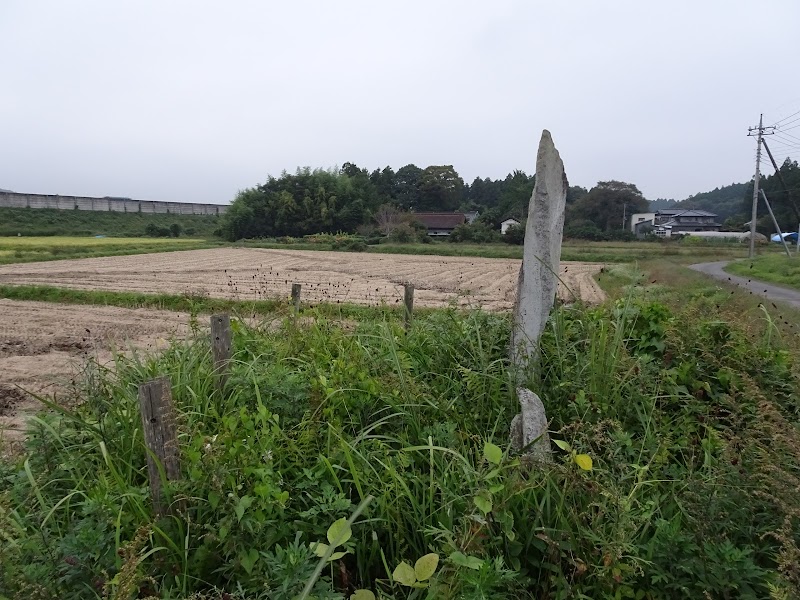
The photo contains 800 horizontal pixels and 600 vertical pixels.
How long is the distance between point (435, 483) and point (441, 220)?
6639 cm

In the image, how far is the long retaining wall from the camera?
54.7 meters

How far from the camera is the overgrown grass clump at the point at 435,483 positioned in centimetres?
198

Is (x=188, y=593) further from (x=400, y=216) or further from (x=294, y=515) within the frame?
(x=400, y=216)

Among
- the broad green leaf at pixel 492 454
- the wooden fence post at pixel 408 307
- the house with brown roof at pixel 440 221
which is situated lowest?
the broad green leaf at pixel 492 454

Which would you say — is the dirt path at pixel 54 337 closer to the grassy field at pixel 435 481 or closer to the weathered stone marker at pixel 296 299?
the weathered stone marker at pixel 296 299

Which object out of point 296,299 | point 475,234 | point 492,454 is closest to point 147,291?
point 296,299

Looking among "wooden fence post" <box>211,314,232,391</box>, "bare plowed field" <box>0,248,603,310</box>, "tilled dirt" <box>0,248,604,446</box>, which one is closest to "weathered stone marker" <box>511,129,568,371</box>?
"tilled dirt" <box>0,248,604,446</box>

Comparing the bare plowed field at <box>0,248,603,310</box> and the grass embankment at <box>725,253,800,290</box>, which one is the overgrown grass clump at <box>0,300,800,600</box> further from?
the grass embankment at <box>725,253,800,290</box>

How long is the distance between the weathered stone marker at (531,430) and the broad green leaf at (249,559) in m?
1.34

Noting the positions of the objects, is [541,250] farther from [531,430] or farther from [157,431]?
[157,431]

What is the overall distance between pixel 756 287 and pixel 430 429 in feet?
74.1

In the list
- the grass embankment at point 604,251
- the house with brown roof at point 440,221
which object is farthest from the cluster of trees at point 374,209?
the grass embankment at point 604,251

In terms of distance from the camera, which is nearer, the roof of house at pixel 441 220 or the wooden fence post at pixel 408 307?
the wooden fence post at pixel 408 307

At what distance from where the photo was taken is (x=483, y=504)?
195 centimetres
